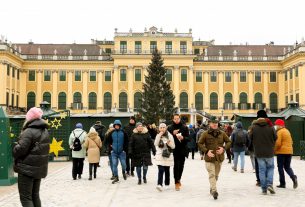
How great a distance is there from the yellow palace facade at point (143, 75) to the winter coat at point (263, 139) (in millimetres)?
50448

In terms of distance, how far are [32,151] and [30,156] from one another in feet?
0.23

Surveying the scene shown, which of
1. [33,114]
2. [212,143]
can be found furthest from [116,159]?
[33,114]

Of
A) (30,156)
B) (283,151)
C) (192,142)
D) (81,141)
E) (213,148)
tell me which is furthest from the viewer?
(192,142)

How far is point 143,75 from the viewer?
6147 cm

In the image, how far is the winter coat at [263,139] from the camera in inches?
389

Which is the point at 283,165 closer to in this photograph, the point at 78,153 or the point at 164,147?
the point at 164,147

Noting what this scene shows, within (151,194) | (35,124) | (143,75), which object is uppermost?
(143,75)

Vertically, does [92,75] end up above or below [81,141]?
above

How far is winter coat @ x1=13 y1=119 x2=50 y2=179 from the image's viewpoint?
6090 mm

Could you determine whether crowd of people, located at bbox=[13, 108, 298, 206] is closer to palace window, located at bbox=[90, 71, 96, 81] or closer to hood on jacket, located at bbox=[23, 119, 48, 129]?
hood on jacket, located at bbox=[23, 119, 48, 129]

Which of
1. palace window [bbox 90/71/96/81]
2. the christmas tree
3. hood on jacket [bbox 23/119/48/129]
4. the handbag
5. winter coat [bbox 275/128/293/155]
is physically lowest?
the handbag

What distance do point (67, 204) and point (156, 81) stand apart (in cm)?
4351

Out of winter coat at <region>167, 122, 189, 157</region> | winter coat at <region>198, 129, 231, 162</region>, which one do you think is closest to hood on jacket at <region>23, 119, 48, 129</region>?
winter coat at <region>198, 129, 231, 162</region>

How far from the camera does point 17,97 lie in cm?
6059
